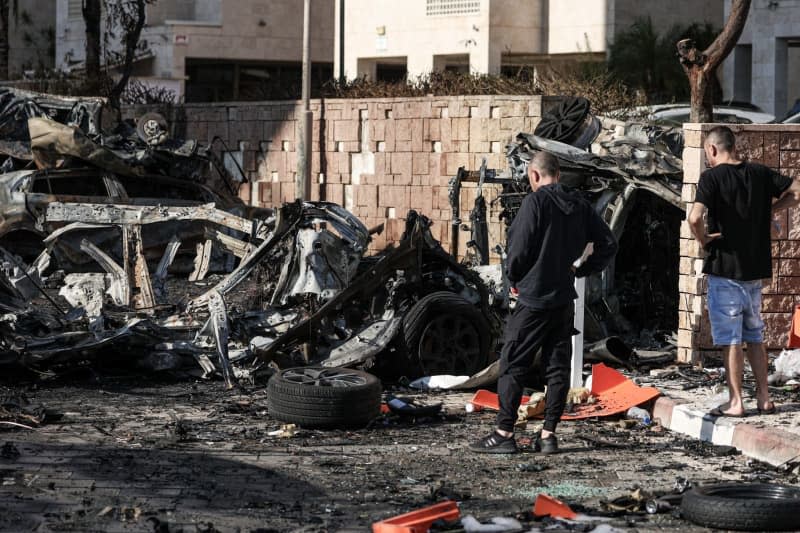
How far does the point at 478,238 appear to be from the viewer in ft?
42.4

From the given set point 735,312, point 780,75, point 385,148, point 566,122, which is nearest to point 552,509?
point 735,312

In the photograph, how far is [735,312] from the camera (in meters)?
8.86

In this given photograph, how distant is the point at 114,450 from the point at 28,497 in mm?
1277

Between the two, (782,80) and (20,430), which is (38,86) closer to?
(782,80)

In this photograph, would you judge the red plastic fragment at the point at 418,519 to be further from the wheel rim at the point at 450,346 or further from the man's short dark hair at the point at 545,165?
the wheel rim at the point at 450,346

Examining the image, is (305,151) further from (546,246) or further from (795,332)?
(546,246)

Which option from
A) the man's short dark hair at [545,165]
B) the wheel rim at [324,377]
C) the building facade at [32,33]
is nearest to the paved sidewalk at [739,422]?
the man's short dark hair at [545,165]

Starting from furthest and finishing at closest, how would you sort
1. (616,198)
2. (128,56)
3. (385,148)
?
(128,56) → (385,148) → (616,198)

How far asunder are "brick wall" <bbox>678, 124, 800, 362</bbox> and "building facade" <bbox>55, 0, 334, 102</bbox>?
33.8 m

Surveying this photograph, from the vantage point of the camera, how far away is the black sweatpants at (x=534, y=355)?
27.0 feet

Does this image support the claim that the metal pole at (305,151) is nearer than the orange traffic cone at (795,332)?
No

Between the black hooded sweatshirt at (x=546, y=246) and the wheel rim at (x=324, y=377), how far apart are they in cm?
145

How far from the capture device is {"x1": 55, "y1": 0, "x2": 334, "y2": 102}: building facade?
44.7 meters

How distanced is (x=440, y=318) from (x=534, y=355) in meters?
2.33
